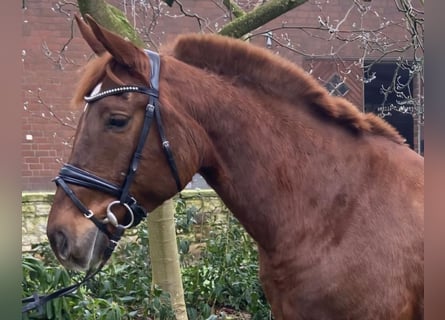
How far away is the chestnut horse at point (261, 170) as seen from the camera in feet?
7.13

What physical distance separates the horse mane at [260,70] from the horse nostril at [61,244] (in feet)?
2.75

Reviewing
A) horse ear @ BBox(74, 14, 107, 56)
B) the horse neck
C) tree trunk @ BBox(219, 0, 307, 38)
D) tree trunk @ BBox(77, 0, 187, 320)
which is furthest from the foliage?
horse ear @ BBox(74, 14, 107, 56)

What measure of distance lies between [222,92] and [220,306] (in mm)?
2915

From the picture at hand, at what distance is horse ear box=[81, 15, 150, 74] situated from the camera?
2.14 meters

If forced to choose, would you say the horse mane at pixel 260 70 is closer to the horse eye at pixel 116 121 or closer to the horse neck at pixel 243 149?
the horse neck at pixel 243 149

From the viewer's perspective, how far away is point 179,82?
2.33 metres

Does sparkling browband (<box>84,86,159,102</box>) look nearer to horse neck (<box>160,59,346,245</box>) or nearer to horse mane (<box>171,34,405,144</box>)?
horse neck (<box>160,59,346,245</box>)

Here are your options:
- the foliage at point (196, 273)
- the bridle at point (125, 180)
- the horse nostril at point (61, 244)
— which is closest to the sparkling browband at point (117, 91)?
the bridle at point (125, 180)

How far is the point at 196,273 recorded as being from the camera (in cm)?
492

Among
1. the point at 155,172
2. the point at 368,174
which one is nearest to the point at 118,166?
the point at 155,172

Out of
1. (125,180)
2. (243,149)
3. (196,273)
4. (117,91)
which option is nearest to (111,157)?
(125,180)

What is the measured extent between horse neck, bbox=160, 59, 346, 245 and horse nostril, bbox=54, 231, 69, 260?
583mm

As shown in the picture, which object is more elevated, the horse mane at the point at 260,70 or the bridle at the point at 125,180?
the horse mane at the point at 260,70

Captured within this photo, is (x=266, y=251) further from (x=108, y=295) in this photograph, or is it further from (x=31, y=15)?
(x=31, y=15)
